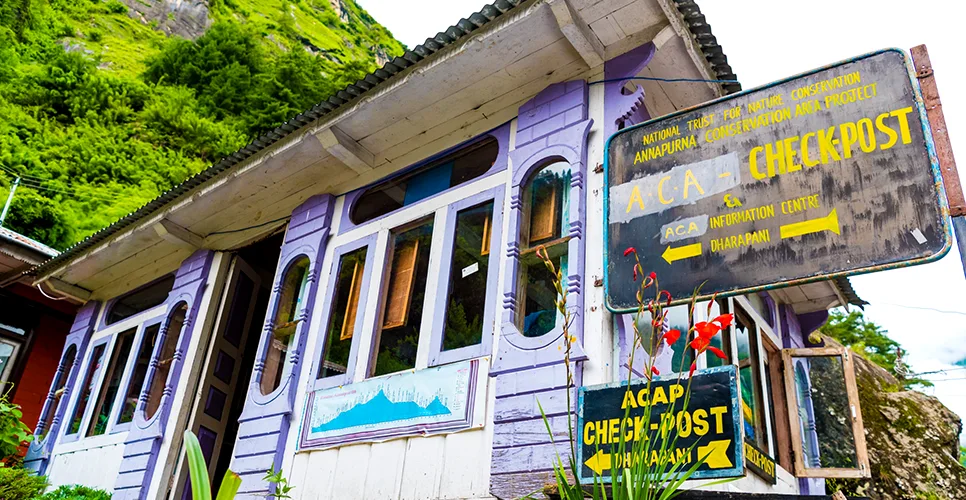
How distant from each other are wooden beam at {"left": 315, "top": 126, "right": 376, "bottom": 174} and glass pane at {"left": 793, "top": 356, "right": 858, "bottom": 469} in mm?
4899

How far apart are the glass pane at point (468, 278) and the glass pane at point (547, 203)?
37 centimetres

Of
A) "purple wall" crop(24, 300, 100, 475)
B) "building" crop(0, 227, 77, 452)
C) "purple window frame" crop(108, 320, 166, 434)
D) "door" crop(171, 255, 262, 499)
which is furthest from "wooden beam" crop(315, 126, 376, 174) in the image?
"building" crop(0, 227, 77, 452)

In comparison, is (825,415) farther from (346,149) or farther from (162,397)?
(162,397)

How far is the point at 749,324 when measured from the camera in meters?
7.41

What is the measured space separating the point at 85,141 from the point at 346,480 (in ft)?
63.8

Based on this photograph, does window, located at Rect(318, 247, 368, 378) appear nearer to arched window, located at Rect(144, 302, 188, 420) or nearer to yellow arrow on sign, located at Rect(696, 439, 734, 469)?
arched window, located at Rect(144, 302, 188, 420)

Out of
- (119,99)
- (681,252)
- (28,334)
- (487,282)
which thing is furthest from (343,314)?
(119,99)

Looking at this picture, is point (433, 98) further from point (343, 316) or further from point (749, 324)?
point (749, 324)

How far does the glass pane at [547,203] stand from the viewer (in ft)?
18.0

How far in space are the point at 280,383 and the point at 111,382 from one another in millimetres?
3927

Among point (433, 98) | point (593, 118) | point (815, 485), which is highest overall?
point (433, 98)

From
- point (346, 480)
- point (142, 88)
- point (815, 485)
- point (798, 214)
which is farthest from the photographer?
point (142, 88)

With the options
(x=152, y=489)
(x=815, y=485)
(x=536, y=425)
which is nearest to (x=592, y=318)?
(x=536, y=425)

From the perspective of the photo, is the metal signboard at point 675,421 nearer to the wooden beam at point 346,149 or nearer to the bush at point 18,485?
the wooden beam at point 346,149
